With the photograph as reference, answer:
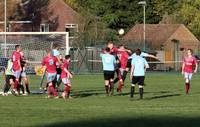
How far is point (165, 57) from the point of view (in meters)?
67.6

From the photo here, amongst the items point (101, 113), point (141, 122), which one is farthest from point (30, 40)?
point (141, 122)

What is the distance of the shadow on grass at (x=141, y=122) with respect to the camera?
51.2ft

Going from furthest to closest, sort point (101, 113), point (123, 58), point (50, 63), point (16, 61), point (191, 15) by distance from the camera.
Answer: point (191, 15), point (123, 58), point (16, 61), point (50, 63), point (101, 113)

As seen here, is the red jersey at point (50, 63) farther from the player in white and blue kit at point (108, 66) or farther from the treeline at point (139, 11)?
the treeline at point (139, 11)

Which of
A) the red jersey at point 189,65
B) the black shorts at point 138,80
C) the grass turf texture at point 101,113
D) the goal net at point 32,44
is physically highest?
the goal net at point 32,44

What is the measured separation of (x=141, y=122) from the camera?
1631 centimetres

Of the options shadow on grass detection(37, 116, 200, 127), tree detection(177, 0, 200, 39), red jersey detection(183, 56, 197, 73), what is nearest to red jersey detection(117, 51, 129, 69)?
red jersey detection(183, 56, 197, 73)

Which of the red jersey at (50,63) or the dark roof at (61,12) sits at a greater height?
the dark roof at (61,12)

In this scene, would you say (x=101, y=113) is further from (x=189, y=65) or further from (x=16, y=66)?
(x=189, y=65)

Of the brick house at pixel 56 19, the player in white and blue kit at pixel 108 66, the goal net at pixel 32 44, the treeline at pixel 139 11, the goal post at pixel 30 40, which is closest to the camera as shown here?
the player in white and blue kit at pixel 108 66

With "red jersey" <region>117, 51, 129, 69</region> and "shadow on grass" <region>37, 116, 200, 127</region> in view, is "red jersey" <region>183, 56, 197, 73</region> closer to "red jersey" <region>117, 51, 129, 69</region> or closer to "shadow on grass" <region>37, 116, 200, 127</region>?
"red jersey" <region>117, 51, 129, 69</region>

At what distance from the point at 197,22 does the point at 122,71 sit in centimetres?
6452

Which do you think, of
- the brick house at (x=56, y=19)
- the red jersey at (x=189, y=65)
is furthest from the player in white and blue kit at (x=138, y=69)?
the brick house at (x=56, y=19)

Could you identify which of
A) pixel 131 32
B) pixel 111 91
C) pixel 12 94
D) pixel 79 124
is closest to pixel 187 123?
pixel 79 124
